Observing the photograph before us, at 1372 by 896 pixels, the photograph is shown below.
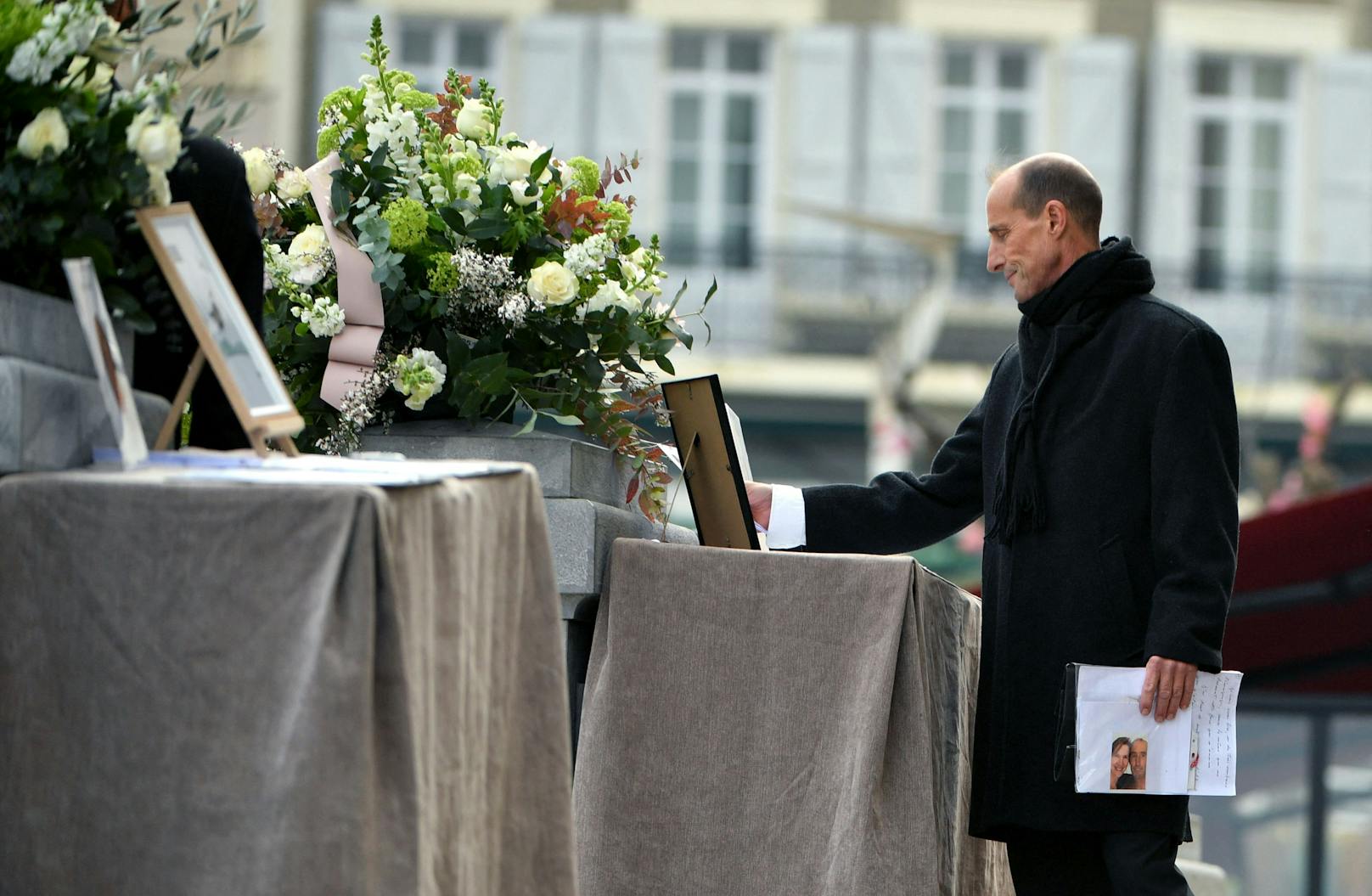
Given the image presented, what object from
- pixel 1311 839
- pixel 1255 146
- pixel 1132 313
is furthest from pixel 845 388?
pixel 1132 313

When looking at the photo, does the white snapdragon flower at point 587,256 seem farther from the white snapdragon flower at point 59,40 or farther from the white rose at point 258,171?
the white snapdragon flower at point 59,40

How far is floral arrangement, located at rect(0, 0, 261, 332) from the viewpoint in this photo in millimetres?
2363

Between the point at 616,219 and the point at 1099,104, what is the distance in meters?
15.2

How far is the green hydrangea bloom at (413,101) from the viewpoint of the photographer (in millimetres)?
3600

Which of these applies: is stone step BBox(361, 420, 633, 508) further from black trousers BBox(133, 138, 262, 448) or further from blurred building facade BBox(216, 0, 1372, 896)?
blurred building facade BBox(216, 0, 1372, 896)

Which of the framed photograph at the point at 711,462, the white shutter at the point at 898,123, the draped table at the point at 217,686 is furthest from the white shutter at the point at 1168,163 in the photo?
the draped table at the point at 217,686

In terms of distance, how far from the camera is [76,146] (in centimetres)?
242

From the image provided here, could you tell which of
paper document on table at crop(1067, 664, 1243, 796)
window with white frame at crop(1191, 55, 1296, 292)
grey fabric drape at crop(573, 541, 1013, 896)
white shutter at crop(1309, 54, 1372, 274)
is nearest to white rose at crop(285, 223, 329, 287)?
grey fabric drape at crop(573, 541, 1013, 896)

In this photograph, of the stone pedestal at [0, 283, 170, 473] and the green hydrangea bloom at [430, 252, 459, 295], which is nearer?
the stone pedestal at [0, 283, 170, 473]

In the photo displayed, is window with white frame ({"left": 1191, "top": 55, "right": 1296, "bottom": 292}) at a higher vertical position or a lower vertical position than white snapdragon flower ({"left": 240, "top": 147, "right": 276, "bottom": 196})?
higher

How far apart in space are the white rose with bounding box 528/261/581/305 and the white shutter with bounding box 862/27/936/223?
14.7 meters

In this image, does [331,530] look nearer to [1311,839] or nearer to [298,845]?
[298,845]

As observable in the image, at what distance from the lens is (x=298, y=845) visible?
2104 millimetres

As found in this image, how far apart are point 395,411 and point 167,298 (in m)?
0.98
